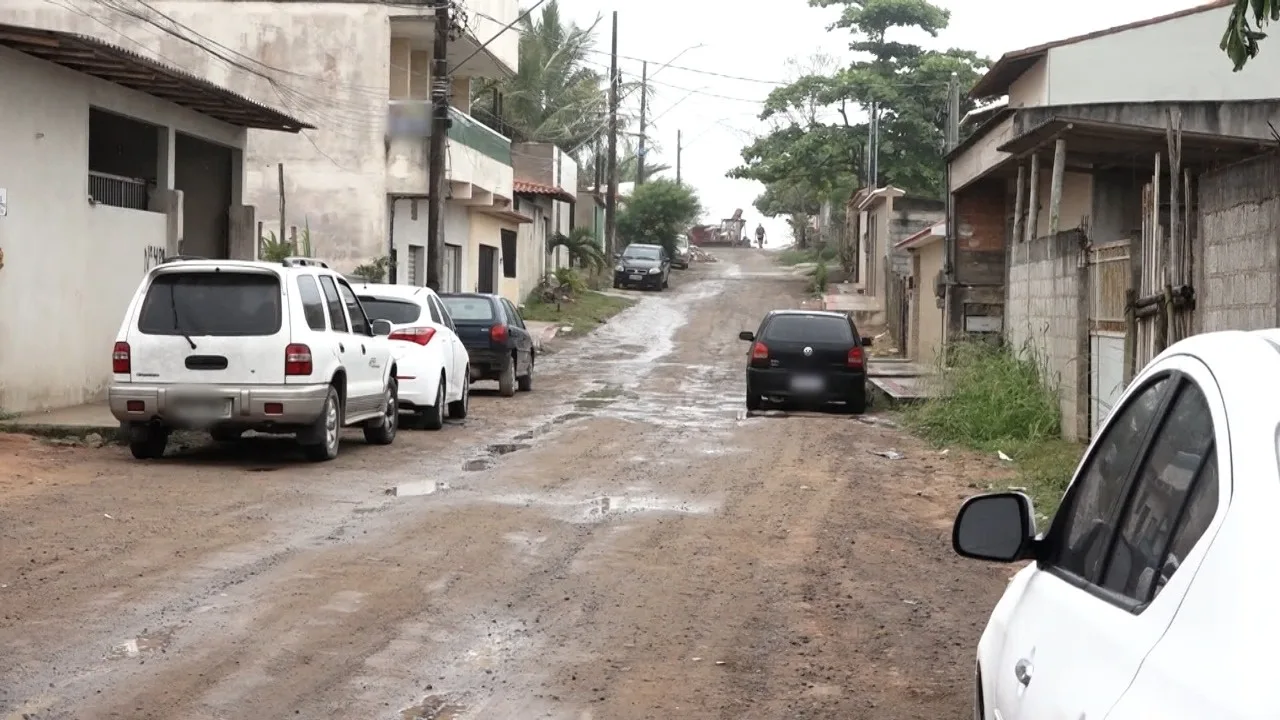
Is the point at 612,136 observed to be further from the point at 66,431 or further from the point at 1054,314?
the point at 66,431

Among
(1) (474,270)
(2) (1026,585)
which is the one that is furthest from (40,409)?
(1) (474,270)

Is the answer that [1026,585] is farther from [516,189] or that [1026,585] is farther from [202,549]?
[516,189]

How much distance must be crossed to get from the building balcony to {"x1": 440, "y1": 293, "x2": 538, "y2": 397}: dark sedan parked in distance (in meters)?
4.69

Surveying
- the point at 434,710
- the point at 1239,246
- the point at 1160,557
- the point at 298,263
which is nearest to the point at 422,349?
the point at 298,263

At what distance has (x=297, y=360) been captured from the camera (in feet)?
44.7

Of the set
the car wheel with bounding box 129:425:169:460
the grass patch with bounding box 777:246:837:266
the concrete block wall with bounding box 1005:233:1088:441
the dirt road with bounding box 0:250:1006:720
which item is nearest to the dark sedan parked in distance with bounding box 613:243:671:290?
the grass patch with bounding box 777:246:837:266

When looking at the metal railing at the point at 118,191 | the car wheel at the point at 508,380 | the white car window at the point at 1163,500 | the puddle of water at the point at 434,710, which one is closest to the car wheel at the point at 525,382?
the car wheel at the point at 508,380

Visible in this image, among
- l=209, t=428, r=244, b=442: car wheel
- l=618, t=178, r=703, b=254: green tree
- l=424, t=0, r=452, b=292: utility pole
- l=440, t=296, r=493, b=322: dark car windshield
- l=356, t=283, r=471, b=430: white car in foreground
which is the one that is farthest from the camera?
l=618, t=178, r=703, b=254: green tree

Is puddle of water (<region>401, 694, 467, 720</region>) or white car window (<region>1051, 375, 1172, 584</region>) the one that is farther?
puddle of water (<region>401, 694, 467, 720</region>)

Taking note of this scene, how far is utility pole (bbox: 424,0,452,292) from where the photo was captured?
26.1 metres

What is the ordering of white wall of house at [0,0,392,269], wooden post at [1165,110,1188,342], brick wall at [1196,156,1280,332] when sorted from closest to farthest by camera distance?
brick wall at [1196,156,1280,332] < wooden post at [1165,110,1188,342] < white wall of house at [0,0,392,269]

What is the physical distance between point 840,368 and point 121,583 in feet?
47.1

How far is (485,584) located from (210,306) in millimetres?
6199

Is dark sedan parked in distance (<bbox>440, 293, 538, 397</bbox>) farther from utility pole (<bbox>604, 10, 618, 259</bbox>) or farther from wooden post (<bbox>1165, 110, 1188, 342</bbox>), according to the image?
utility pole (<bbox>604, 10, 618, 259</bbox>)
